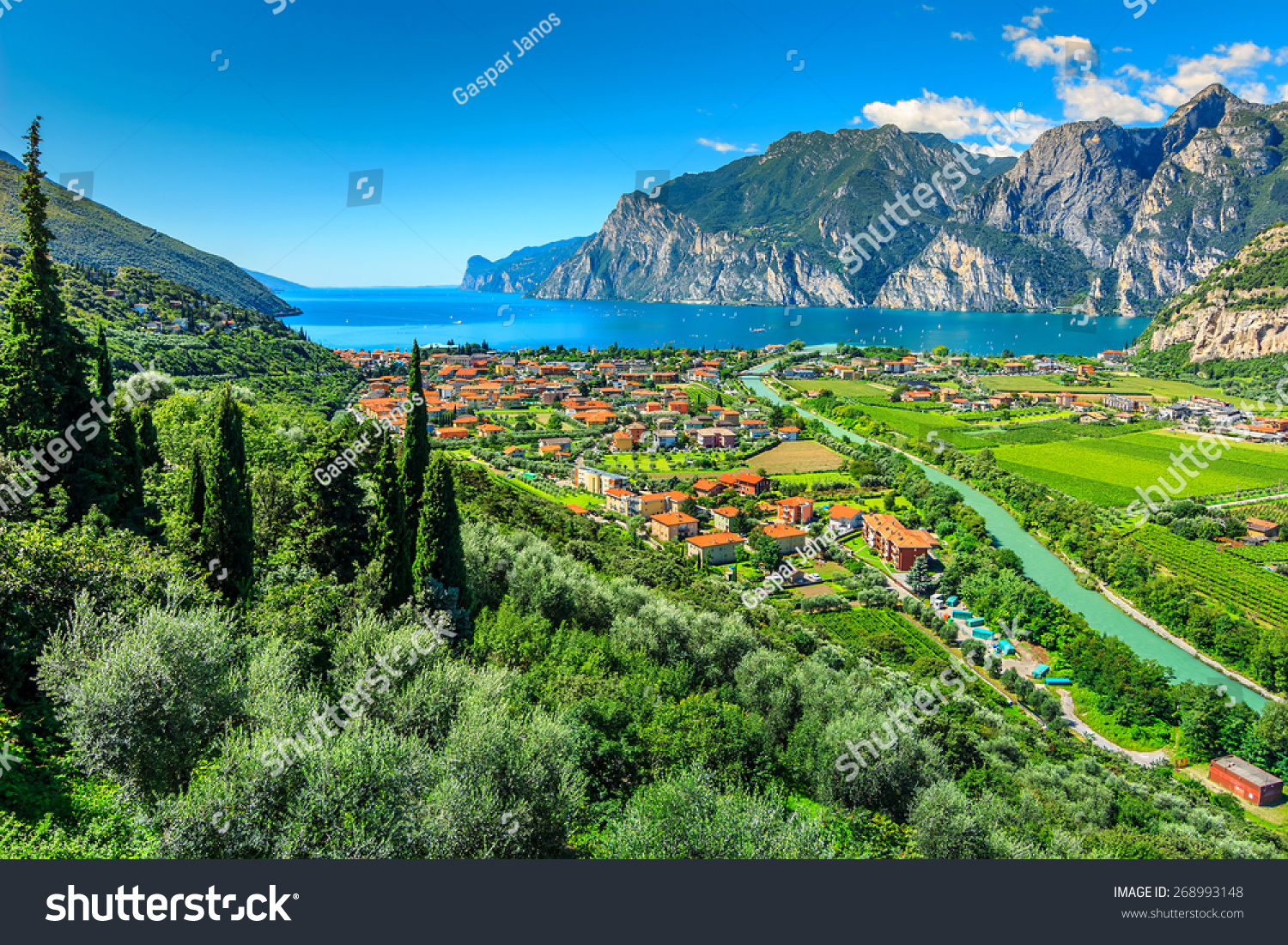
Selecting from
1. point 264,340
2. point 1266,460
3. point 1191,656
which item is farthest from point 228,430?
point 1266,460

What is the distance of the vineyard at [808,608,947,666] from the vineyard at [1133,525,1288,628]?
13432 mm

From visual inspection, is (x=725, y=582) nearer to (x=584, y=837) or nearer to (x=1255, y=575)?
(x=584, y=837)

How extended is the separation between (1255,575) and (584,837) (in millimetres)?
35670

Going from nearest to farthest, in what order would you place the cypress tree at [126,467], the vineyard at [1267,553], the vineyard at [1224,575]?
the cypress tree at [126,467]
the vineyard at [1224,575]
the vineyard at [1267,553]

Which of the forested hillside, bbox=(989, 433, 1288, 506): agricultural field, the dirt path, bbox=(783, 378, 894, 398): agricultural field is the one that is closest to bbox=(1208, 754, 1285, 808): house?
the forested hillside

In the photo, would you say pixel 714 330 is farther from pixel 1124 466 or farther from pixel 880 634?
pixel 880 634

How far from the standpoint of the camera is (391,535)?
12352mm

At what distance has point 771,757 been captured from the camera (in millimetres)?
11695

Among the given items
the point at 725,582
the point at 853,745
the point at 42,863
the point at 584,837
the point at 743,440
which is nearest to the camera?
the point at 42,863

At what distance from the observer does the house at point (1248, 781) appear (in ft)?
58.7

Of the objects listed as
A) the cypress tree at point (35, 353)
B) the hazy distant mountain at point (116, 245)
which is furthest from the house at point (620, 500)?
the hazy distant mountain at point (116, 245)

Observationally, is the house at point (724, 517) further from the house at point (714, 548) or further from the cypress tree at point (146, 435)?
the cypress tree at point (146, 435)

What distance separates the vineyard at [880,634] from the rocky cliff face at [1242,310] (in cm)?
9638

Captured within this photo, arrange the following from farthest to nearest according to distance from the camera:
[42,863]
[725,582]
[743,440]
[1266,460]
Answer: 1. [743,440]
2. [1266,460]
3. [725,582]
4. [42,863]
